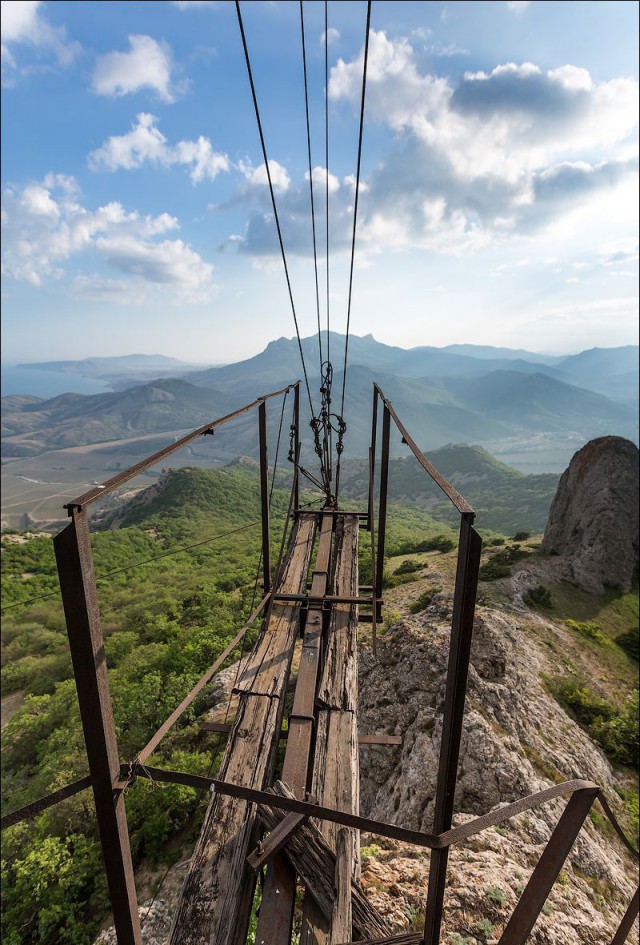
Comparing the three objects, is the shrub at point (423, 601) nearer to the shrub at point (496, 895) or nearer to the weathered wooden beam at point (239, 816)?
the shrub at point (496, 895)

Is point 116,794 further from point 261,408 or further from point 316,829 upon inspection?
point 261,408

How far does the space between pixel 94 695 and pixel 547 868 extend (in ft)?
8.76

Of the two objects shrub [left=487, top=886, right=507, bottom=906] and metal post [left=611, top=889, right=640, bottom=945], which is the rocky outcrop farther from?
metal post [left=611, top=889, right=640, bottom=945]

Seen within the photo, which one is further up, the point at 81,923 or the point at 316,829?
the point at 316,829

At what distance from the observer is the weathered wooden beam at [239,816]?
8.50 feet

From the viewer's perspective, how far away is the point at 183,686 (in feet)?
37.7

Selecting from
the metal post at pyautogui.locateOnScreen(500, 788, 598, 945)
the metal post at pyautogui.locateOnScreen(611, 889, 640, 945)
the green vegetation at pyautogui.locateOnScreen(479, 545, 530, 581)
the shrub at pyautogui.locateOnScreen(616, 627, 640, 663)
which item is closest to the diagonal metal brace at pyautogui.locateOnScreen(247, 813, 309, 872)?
the metal post at pyautogui.locateOnScreen(500, 788, 598, 945)

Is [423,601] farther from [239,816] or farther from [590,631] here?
[239,816]

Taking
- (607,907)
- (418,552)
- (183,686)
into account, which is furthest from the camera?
(418,552)

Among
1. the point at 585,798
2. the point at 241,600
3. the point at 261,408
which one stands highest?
the point at 261,408

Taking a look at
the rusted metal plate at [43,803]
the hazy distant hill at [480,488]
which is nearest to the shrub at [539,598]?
the rusted metal plate at [43,803]

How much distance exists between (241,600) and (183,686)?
8986mm

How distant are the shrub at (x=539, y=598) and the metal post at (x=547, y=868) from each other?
1672cm

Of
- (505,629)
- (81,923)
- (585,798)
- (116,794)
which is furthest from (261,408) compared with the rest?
(505,629)
